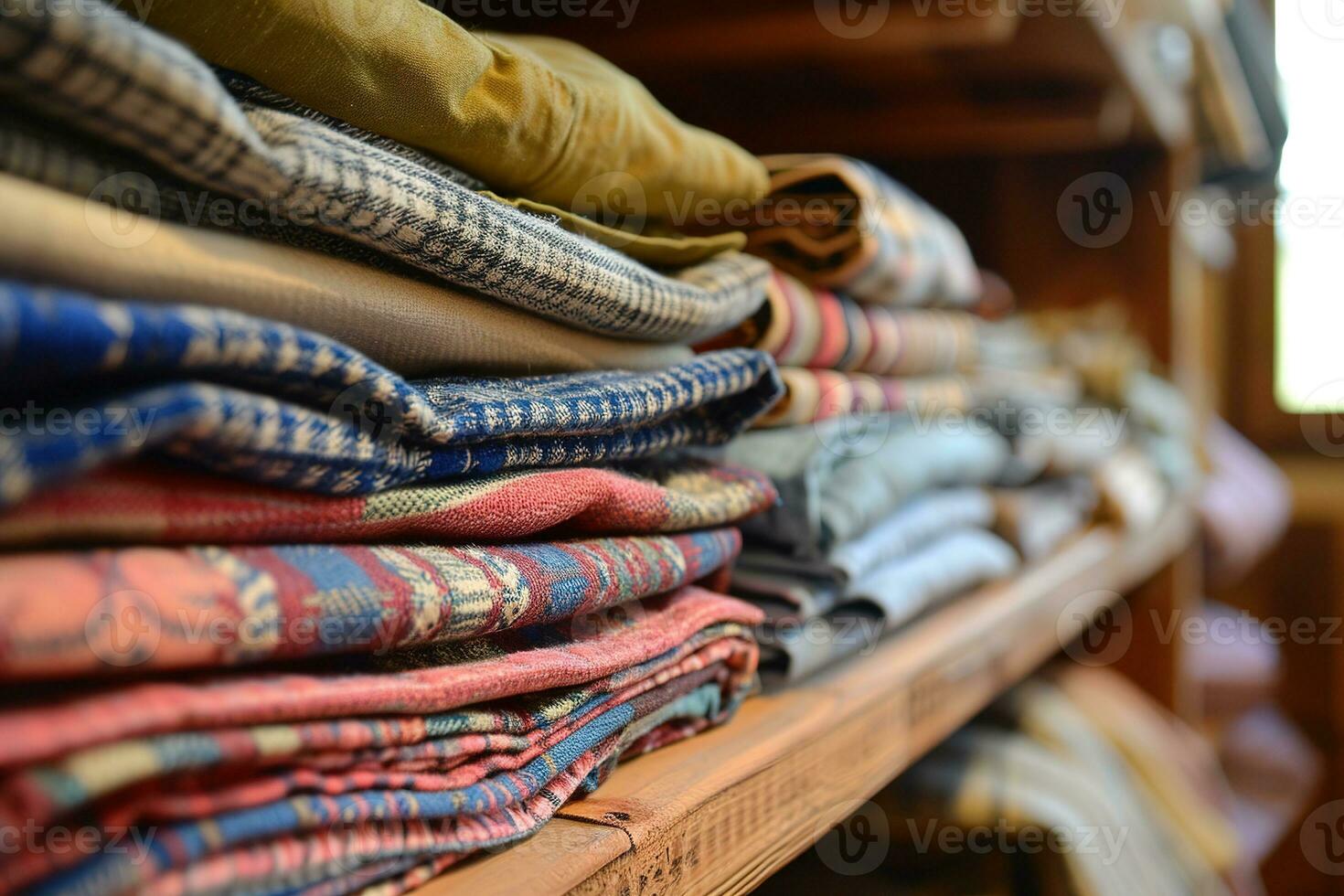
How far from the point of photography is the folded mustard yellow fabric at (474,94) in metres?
0.23

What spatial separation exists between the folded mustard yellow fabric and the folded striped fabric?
0.42 feet

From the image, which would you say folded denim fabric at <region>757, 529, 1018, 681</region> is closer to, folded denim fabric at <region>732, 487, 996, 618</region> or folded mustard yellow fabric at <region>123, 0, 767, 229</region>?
folded denim fabric at <region>732, 487, 996, 618</region>

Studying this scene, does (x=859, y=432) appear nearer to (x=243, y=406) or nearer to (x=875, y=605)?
(x=875, y=605)

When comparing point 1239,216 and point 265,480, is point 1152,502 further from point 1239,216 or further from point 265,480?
point 1239,216

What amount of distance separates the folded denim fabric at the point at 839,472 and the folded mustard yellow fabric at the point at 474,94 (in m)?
0.11

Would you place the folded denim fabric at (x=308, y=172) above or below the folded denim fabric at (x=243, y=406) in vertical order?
above

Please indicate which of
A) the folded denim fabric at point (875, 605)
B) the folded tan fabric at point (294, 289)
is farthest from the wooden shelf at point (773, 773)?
the folded tan fabric at point (294, 289)

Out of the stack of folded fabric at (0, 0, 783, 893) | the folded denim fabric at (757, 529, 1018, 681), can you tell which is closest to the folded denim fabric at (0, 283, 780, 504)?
the stack of folded fabric at (0, 0, 783, 893)

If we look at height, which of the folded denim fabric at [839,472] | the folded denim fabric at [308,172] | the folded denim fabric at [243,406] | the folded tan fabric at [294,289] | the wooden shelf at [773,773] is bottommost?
the wooden shelf at [773,773]

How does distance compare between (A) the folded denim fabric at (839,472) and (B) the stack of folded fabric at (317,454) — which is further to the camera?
(A) the folded denim fabric at (839,472)

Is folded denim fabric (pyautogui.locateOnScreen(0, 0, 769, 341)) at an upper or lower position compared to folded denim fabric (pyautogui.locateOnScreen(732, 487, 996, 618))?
→ upper

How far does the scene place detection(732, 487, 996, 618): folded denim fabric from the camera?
41cm

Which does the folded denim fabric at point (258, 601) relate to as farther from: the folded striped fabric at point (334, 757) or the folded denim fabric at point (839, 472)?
the folded denim fabric at point (839, 472)

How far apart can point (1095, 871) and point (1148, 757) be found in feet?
1.01
